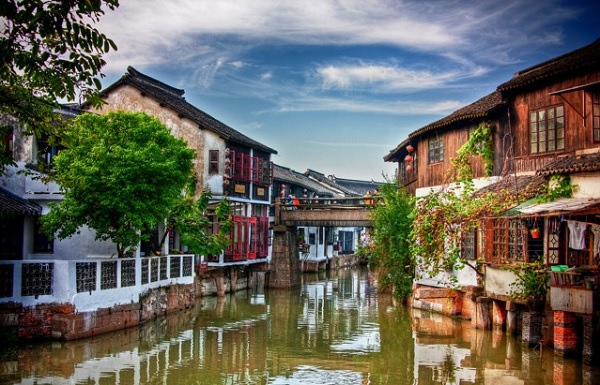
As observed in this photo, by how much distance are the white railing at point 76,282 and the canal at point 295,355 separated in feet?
3.32

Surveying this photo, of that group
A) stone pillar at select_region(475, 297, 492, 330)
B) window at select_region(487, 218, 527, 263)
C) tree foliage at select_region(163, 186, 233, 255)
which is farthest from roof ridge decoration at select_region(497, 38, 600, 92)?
tree foliage at select_region(163, 186, 233, 255)

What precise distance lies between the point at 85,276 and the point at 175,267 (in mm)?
6027

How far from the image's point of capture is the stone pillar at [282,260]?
31.8m

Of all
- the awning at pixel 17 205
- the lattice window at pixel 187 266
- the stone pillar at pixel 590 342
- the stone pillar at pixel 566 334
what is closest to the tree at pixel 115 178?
the awning at pixel 17 205

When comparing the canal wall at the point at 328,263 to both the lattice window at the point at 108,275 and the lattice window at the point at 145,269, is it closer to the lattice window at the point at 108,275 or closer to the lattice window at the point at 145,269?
the lattice window at the point at 145,269

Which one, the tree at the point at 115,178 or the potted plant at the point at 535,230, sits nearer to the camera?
the potted plant at the point at 535,230

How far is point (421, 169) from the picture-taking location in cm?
2430

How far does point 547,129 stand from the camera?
18266mm

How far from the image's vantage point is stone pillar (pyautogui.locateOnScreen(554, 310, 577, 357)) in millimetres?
14430

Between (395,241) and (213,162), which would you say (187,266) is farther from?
(395,241)

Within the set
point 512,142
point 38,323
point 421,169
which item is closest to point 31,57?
point 38,323

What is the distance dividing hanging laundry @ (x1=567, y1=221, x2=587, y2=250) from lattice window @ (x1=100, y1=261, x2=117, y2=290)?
11845 millimetres

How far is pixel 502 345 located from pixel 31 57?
44.2 ft

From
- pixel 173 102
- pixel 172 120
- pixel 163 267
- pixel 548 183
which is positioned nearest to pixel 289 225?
pixel 172 120
